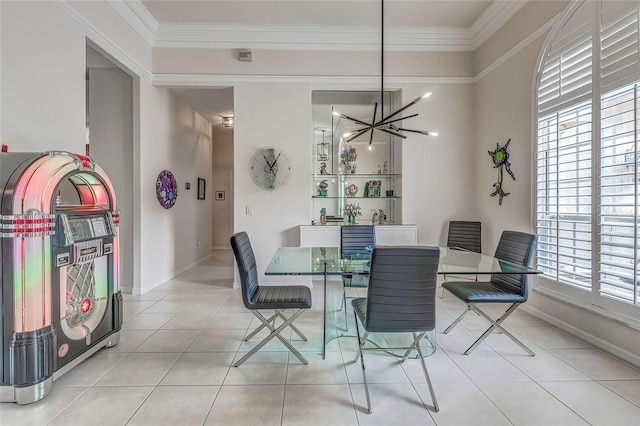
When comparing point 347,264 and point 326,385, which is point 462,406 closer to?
point 326,385

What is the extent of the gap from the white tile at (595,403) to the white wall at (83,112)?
13.3ft

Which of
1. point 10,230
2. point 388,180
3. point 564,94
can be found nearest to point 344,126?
point 388,180

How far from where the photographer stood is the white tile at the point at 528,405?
5.41 ft

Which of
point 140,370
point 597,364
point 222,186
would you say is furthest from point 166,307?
point 222,186

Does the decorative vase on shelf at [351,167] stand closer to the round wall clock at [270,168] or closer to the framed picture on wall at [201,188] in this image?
the round wall clock at [270,168]

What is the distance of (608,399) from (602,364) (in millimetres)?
499

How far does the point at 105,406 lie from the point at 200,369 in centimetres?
56

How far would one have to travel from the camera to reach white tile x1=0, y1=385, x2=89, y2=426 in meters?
1.63

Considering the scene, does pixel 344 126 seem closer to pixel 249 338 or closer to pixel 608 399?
pixel 249 338

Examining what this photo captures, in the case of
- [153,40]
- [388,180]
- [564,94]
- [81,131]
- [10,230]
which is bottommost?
[10,230]

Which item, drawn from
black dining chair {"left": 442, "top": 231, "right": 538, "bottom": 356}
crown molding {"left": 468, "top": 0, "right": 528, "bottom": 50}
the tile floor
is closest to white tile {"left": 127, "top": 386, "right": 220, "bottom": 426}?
the tile floor

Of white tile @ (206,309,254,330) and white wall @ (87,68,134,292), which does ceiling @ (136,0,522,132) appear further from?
white tile @ (206,309,254,330)

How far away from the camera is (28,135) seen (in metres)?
2.25

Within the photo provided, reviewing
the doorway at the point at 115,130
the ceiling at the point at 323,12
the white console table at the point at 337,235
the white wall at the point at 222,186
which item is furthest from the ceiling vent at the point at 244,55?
the white wall at the point at 222,186
